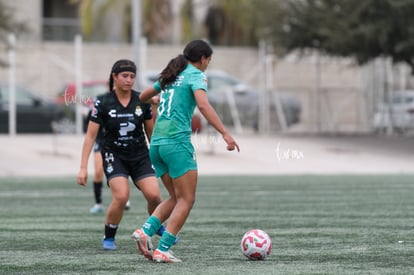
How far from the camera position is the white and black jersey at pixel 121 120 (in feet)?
32.9

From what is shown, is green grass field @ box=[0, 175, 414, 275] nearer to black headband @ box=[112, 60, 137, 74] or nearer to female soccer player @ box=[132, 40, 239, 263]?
female soccer player @ box=[132, 40, 239, 263]

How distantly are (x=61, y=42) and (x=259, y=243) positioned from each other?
88.7 ft

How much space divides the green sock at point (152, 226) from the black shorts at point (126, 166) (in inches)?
38.9

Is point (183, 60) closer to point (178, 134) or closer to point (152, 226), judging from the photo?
point (178, 134)

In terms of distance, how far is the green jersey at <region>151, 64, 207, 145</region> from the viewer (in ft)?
29.2

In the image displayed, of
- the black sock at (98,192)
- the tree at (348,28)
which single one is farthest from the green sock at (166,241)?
the tree at (348,28)

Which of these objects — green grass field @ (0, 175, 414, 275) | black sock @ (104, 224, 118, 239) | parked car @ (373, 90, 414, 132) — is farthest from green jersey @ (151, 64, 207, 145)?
parked car @ (373, 90, 414, 132)

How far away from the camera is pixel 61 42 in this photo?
35.2m

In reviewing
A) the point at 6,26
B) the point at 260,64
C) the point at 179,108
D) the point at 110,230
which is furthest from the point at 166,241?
the point at 260,64

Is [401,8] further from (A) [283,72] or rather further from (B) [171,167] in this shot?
(B) [171,167]

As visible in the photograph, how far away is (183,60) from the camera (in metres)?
8.96

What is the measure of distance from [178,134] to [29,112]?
20.6 metres

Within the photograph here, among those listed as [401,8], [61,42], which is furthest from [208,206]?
[61,42]

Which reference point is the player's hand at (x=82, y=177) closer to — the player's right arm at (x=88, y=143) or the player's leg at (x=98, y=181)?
the player's right arm at (x=88, y=143)
